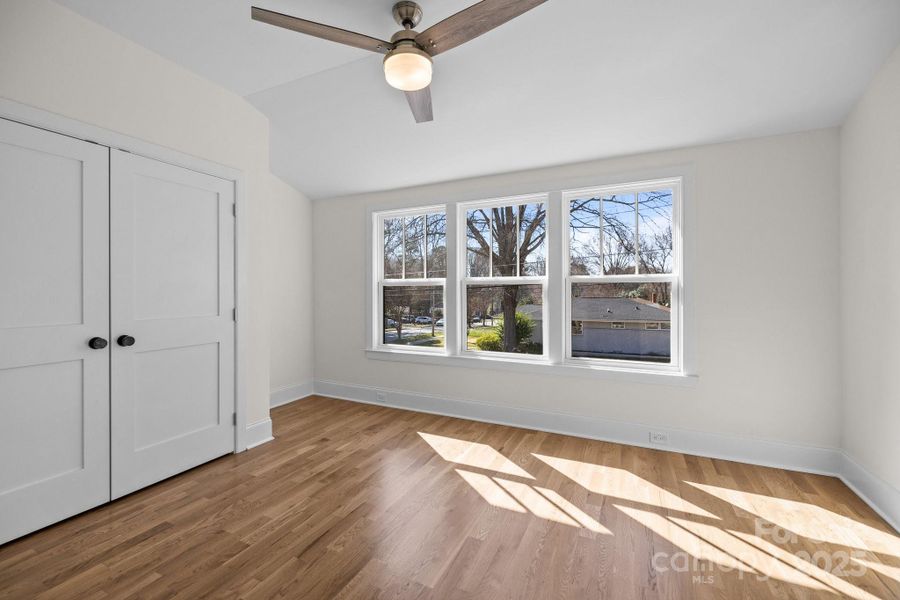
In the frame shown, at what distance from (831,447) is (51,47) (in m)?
5.46

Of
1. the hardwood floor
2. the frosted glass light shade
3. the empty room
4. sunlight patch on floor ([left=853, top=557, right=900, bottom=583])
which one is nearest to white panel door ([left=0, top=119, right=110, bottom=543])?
the empty room

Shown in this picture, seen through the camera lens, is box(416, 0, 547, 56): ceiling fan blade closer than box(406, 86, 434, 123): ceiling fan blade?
Yes

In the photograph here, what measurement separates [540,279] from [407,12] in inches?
95.7

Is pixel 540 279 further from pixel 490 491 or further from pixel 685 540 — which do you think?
pixel 685 540

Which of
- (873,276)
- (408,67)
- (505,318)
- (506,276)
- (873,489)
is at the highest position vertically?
(408,67)

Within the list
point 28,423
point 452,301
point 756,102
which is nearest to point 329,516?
point 28,423

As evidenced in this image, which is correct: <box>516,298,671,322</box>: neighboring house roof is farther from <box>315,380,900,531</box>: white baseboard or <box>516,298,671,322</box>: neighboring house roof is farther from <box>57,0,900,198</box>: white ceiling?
<box>57,0,900,198</box>: white ceiling

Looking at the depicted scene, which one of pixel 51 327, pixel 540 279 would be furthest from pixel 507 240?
pixel 51 327

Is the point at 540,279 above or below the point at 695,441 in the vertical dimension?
above

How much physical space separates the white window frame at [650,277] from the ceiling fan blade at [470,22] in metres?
2.08

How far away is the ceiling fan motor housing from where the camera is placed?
201cm

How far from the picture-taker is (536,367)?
12.1ft

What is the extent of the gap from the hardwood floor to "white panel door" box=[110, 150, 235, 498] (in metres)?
0.24

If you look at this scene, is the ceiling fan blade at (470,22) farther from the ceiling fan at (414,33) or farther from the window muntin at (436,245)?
the window muntin at (436,245)
